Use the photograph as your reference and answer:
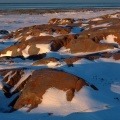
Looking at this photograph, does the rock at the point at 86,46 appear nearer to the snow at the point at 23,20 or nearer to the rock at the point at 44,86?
the rock at the point at 44,86

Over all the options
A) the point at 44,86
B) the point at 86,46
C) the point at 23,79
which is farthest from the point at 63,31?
the point at 44,86

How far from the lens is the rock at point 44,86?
1267 centimetres

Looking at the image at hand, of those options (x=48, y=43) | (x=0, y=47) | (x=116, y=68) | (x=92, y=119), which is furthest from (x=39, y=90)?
(x=0, y=47)

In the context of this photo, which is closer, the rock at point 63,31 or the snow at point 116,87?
the snow at point 116,87

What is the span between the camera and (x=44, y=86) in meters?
13.1

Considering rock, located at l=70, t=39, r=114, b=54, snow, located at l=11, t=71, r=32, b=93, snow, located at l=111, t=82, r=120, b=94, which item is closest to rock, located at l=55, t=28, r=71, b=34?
rock, located at l=70, t=39, r=114, b=54

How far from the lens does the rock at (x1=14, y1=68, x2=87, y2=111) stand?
41.6ft

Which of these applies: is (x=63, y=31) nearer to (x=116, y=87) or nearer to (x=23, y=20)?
(x=116, y=87)

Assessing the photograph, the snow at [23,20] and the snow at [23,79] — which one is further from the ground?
the snow at [23,79]

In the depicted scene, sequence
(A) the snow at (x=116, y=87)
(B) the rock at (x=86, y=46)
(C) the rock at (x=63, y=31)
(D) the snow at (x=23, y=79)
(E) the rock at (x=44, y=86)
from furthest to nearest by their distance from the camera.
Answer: (C) the rock at (x=63, y=31) < (B) the rock at (x=86, y=46) < (D) the snow at (x=23, y=79) < (A) the snow at (x=116, y=87) < (E) the rock at (x=44, y=86)

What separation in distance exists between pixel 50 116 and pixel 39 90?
1642mm

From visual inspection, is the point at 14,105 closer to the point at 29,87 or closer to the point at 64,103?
the point at 29,87

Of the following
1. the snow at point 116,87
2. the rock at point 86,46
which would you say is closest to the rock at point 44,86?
the snow at point 116,87

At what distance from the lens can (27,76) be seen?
48.6ft
